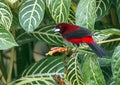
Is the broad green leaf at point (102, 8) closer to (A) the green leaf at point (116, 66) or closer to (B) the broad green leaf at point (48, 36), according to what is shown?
(B) the broad green leaf at point (48, 36)

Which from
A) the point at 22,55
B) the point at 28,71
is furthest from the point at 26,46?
the point at 28,71

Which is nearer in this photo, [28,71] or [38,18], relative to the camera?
[38,18]

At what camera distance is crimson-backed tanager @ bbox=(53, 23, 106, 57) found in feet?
4.40

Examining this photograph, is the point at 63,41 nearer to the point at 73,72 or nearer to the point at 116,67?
the point at 73,72

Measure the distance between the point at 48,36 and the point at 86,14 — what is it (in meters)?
0.27

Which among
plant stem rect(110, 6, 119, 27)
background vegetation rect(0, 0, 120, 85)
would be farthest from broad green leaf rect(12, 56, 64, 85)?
plant stem rect(110, 6, 119, 27)

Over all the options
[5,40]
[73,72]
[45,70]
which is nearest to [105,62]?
[73,72]

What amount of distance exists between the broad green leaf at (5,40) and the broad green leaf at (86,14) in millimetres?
248

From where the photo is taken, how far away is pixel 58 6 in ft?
4.95

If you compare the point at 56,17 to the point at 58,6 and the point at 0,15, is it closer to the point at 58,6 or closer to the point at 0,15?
the point at 58,6

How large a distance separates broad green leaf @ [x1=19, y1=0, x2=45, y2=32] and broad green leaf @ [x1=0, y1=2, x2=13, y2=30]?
42 millimetres

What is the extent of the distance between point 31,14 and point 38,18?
4cm

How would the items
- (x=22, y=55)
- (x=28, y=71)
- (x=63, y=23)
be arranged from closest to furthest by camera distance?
1. (x=63, y=23)
2. (x=28, y=71)
3. (x=22, y=55)

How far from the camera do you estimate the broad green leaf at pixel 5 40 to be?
1382 millimetres
